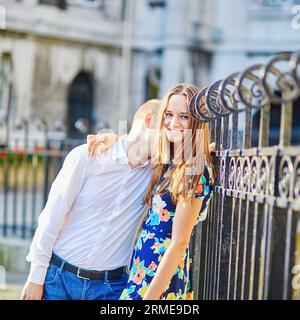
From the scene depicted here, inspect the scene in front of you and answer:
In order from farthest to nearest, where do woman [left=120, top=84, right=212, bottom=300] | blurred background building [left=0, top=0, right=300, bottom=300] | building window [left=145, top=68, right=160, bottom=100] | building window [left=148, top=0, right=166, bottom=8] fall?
building window [left=145, top=68, right=160, bottom=100], building window [left=148, top=0, right=166, bottom=8], blurred background building [left=0, top=0, right=300, bottom=300], woman [left=120, top=84, right=212, bottom=300]

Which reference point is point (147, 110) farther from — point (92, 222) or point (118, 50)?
point (118, 50)

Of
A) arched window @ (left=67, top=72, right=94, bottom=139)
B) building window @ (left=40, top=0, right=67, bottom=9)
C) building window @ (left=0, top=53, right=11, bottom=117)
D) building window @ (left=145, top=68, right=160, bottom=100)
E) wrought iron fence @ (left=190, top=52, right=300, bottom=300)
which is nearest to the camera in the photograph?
wrought iron fence @ (left=190, top=52, right=300, bottom=300)

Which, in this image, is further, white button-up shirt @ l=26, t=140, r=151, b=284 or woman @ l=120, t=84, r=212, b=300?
white button-up shirt @ l=26, t=140, r=151, b=284

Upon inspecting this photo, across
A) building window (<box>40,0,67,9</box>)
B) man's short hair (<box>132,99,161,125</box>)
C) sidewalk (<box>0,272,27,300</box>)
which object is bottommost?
sidewalk (<box>0,272,27,300</box>)

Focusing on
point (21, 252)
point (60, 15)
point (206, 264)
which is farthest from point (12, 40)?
point (206, 264)

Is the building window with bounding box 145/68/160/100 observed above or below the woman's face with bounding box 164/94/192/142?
above

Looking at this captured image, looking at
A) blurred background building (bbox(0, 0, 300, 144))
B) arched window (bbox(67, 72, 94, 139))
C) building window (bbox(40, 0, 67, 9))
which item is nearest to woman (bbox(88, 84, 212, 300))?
blurred background building (bbox(0, 0, 300, 144))

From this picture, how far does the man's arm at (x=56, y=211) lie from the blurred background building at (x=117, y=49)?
1000 centimetres

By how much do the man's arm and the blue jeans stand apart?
0.03 m

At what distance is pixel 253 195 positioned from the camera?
180cm

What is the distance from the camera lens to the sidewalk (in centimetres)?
434

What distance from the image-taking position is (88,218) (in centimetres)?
223

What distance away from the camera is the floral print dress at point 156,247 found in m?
2.10

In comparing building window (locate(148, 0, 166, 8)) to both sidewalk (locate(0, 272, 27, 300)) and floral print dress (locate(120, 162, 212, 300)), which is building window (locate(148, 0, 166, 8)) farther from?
floral print dress (locate(120, 162, 212, 300))
